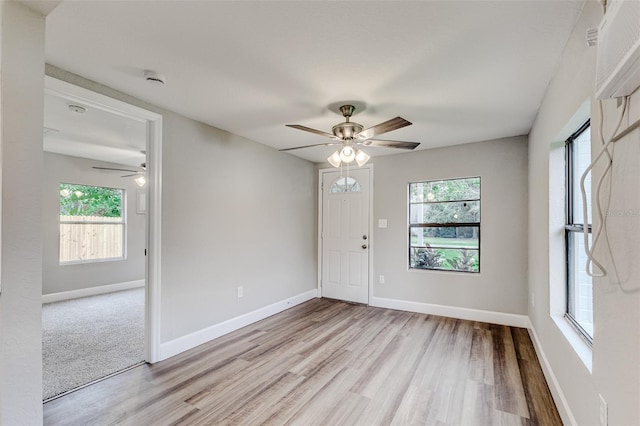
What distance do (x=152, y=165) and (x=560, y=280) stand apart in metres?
3.52

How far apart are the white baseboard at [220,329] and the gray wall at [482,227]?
1420mm

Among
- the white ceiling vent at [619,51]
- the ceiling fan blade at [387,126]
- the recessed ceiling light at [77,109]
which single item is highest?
the recessed ceiling light at [77,109]

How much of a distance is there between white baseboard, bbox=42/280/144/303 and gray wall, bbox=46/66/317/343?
130 inches

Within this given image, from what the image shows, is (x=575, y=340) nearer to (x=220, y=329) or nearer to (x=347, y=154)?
(x=347, y=154)

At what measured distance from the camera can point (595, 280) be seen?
1376mm

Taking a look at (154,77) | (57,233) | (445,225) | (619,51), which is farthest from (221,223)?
(57,233)

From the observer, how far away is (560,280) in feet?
7.50

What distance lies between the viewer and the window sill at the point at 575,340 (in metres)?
1.57

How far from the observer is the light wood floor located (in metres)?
1.99

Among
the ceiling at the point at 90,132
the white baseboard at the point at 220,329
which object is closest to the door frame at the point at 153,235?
the white baseboard at the point at 220,329

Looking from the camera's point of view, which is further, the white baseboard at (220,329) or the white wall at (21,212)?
the white baseboard at (220,329)

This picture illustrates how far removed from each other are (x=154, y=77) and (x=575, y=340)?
3277 mm

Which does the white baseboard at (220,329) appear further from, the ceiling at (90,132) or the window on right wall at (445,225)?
the ceiling at (90,132)

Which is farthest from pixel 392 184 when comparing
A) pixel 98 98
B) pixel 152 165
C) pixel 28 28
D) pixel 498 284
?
pixel 28 28
